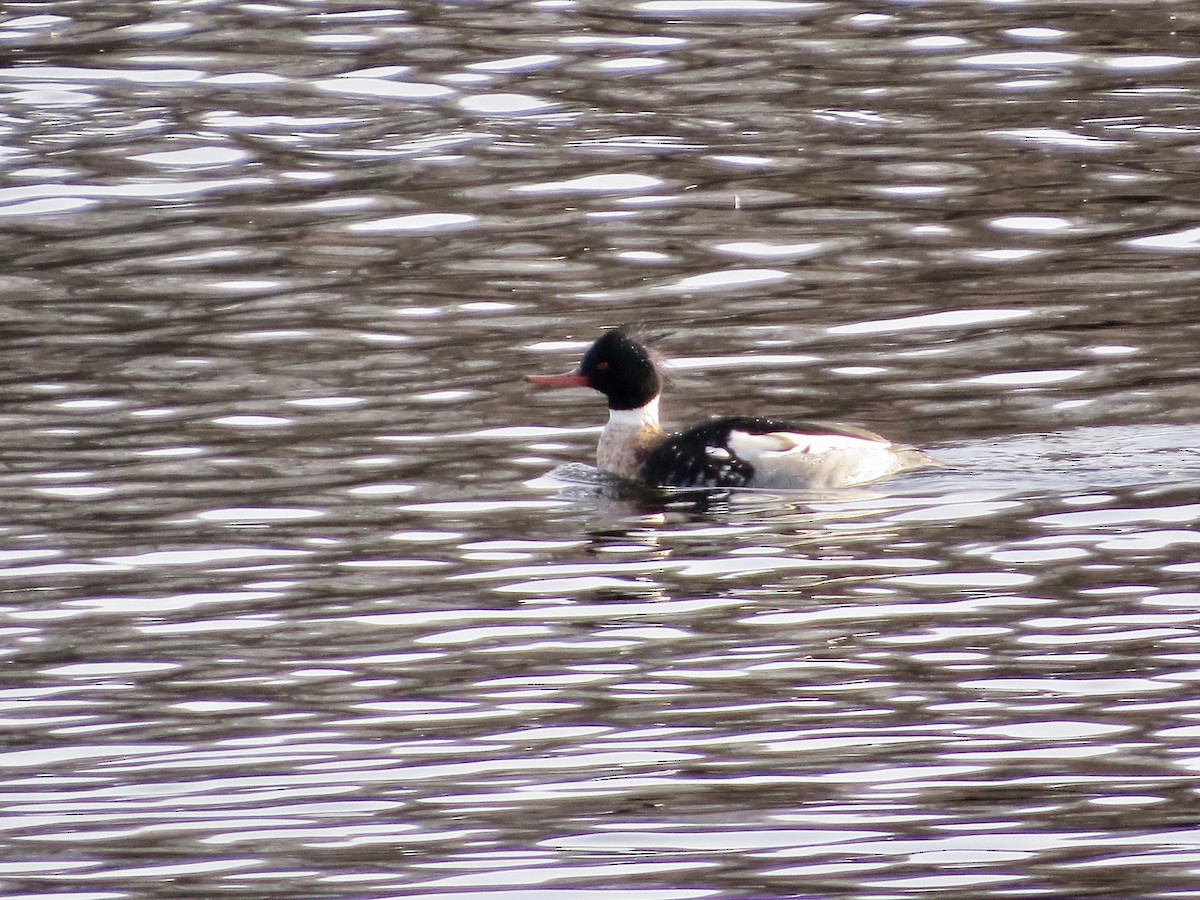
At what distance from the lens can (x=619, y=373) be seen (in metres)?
11.5

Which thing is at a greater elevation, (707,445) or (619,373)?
(619,373)

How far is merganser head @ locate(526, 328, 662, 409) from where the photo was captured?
449 inches

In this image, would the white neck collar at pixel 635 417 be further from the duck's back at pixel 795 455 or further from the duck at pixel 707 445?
the duck's back at pixel 795 455

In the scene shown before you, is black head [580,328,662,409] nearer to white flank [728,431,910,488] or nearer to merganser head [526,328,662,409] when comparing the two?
merganser head [526,328,662,409]

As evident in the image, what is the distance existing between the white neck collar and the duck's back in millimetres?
504

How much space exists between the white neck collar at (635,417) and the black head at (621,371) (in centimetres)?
2

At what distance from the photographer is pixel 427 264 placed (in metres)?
13.9

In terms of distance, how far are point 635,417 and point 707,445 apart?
2.04 feet

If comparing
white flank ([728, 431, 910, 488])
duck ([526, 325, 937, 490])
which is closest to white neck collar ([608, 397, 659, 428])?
Answer: duck ([526, 325, 937, 490])

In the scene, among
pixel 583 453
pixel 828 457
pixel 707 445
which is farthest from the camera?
pixel 583 453

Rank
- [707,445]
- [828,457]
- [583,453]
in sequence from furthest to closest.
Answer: [583,453] < [707,445] < [828,457]

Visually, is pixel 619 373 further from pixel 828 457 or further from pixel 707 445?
pixel 828 457

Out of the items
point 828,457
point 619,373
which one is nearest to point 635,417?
point 619,373

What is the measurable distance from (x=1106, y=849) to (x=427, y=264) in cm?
847
